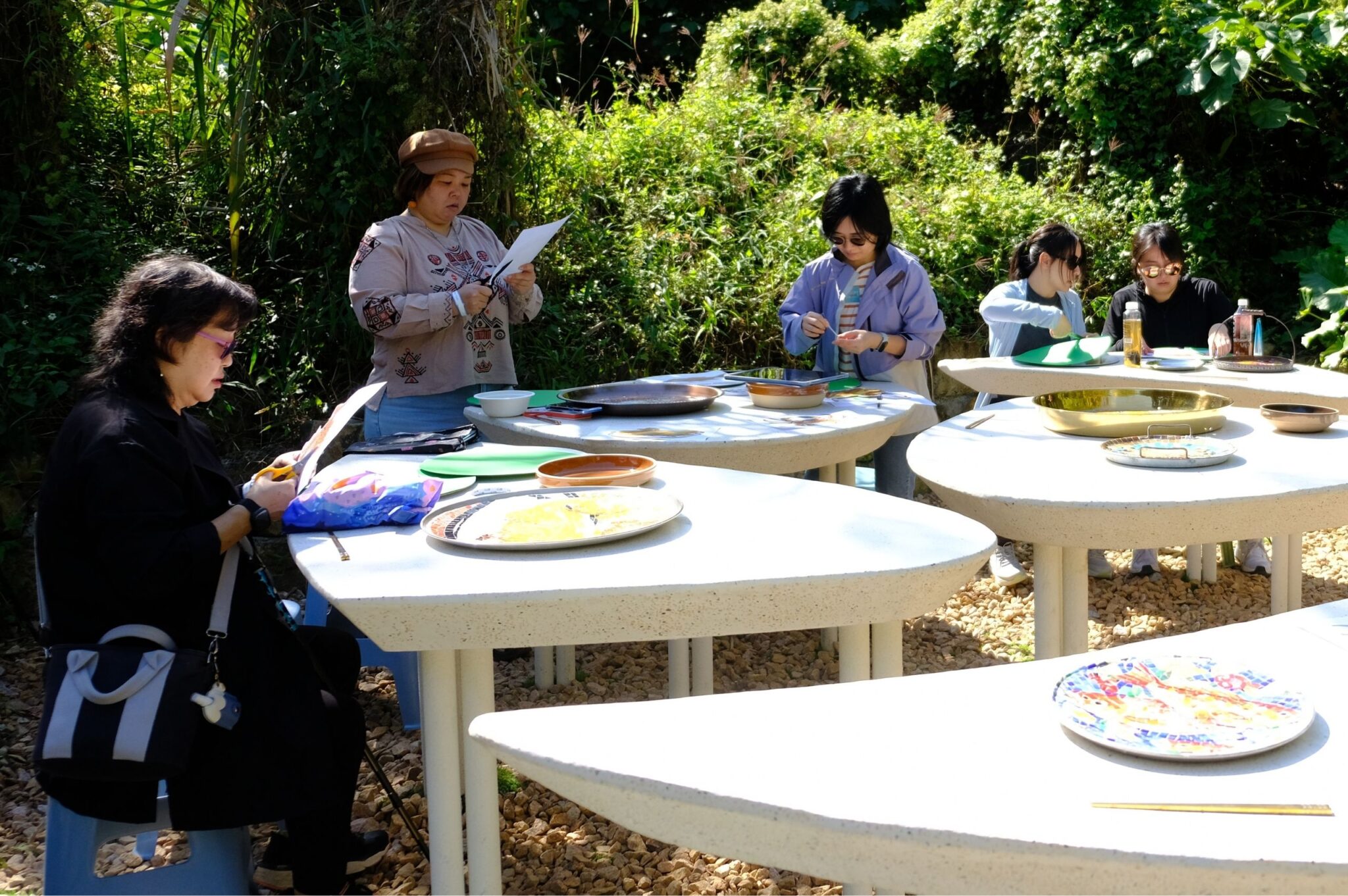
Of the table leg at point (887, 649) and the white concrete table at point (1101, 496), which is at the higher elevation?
the white concrete table at point (1101, 496)

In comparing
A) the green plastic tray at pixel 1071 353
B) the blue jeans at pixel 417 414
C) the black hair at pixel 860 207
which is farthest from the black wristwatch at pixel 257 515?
the green plastic tray at pixel 1071 353

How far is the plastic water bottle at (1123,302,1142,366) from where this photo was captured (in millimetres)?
4316

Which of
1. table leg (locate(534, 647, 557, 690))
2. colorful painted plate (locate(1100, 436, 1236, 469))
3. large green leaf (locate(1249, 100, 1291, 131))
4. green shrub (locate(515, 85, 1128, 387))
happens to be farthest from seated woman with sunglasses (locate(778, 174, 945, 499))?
large green leaf (locate(1249, 100, 1291, 131))

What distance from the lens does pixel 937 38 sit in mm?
9688

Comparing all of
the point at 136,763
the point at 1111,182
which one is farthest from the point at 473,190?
the point at 1111,182

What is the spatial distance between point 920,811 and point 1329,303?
23.7ft

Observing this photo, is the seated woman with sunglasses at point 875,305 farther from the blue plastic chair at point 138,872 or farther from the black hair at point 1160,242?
the blue plastic chair at point 138,872

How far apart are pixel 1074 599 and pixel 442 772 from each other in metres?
1.42

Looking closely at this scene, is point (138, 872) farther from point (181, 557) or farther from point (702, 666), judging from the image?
point (702, 666)

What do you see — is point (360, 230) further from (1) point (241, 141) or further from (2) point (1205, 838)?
(2) point (1205, 838)

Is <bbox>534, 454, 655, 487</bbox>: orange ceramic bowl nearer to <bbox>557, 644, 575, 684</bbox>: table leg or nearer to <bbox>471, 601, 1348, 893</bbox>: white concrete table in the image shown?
<bbox>471, 601, 1348, 893</bbox>: white concrete table

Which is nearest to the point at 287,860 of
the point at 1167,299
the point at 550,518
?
the point at 550,518

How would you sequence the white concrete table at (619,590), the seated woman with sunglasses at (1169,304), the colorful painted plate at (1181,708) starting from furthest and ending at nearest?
the seated woman with sunglasses at (1169,304) → the white concrete table at (619,590) → the colorful painted plate at (1181,708)

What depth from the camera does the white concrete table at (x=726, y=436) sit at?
3094mm
